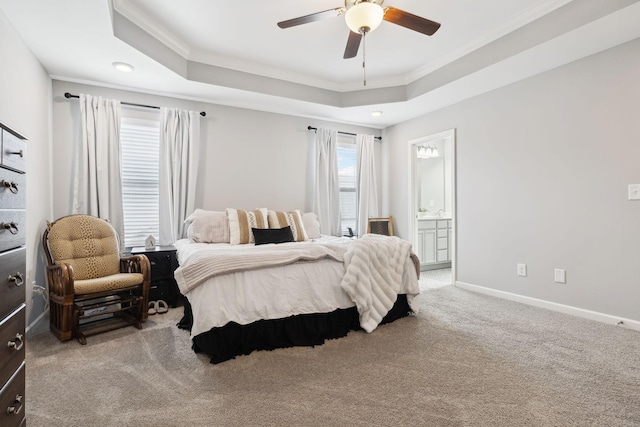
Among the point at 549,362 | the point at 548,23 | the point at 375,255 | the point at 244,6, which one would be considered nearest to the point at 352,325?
the point at 375,255

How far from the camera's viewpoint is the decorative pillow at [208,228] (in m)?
3.53

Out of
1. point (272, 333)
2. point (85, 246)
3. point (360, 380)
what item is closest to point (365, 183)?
point (272, 333)

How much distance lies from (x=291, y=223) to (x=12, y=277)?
2922mm

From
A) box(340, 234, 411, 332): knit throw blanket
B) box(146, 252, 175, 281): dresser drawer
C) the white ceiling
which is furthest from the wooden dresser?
box(146, 252, 175, 281): dresser drawer

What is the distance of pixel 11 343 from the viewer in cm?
110

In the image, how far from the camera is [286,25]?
2373 mm

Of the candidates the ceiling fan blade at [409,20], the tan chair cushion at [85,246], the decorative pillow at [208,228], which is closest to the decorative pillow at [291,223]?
the decorative pillow at [208,228]

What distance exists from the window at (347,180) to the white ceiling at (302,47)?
86cm

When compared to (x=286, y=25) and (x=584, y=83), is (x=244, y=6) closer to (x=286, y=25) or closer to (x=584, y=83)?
(x=286, y=25)

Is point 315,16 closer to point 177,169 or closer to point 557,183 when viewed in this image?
point 177,169

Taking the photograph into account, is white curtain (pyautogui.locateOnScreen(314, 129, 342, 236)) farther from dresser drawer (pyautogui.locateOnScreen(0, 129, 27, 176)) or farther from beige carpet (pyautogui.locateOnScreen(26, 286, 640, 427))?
dresser drawer (pyautogui.locateOnScreen(0, 129, 27, 176))

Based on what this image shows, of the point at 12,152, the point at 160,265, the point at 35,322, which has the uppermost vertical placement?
the point at 12,152

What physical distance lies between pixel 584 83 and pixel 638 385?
2.59 meters

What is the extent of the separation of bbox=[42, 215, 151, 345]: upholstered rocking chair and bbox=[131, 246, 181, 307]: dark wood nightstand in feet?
0.84
